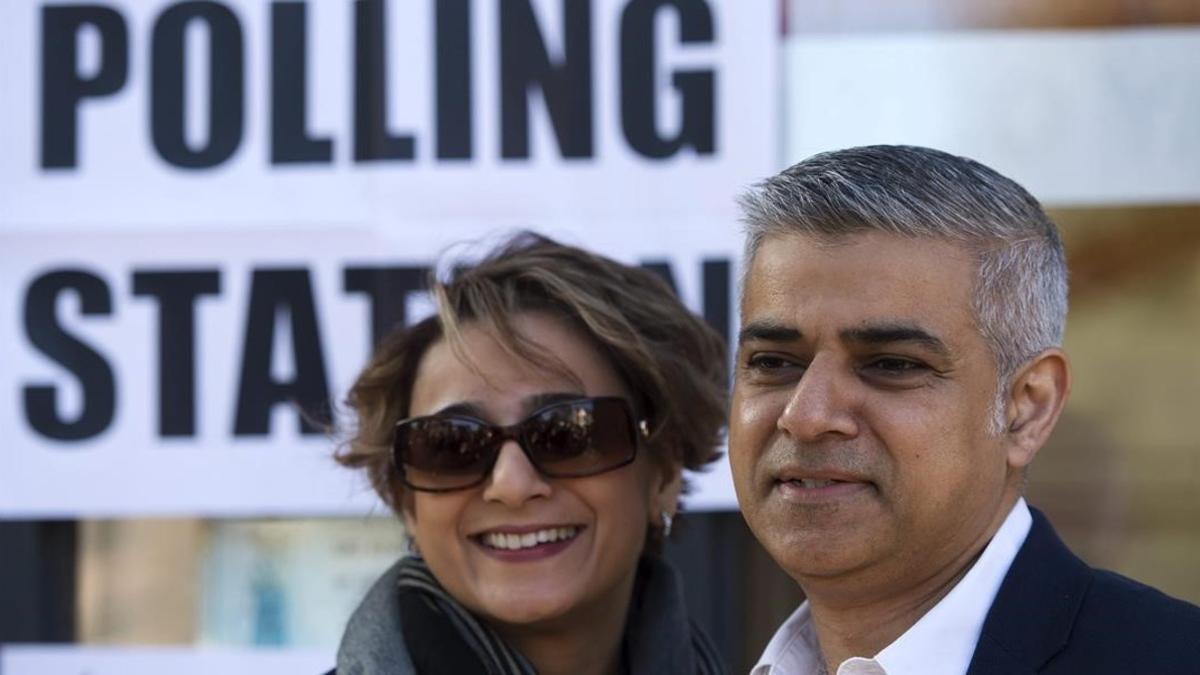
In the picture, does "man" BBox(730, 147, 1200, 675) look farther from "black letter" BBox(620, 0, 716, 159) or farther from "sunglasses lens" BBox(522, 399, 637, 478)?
"black letter" BBox(620, 0, 716, 159)

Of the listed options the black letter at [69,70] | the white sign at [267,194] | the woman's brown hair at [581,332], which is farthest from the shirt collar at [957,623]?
the black letter at [69,70]

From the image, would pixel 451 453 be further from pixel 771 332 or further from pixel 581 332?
pixel 771 332

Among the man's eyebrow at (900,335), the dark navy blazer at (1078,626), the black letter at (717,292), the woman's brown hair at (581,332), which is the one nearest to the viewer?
the dark navy blazer at (1078,626)

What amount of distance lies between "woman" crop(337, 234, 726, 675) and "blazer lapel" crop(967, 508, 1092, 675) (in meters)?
0.85

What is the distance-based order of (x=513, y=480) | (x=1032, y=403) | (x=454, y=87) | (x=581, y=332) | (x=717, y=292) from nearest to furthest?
1. (x=1032, y=403)
2. (x=513, y=480)
3. (x=581, y=332)
4. (x=717, y=292)
5. (x=454, y=87)

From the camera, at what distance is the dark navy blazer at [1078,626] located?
5.47ft

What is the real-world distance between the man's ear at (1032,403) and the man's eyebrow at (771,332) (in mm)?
255

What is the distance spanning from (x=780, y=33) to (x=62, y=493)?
6.62ft

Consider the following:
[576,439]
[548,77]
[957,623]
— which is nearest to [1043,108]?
[548,77]

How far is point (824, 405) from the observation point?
1792 millimetres

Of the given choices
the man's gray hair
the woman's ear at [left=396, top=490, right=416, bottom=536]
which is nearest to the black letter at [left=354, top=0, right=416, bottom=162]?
the woman's ear at [left=396, top=490, right=416, bottom=536]

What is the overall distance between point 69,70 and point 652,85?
4.62 ft

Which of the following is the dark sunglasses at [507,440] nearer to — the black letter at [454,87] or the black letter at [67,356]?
the black letter at [454,87]

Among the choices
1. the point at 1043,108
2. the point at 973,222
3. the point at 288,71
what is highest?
the point at 288,71
